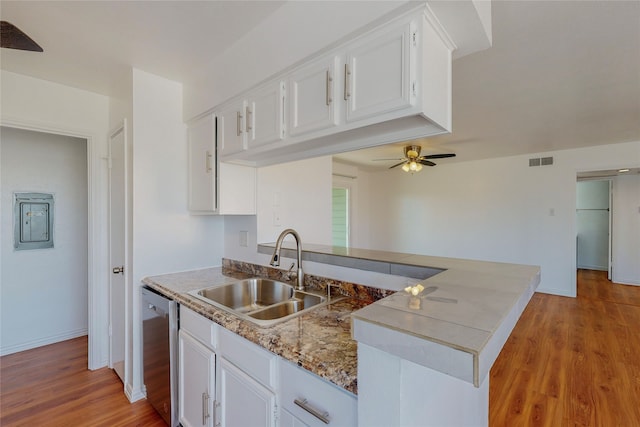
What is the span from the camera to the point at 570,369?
2.51 meters

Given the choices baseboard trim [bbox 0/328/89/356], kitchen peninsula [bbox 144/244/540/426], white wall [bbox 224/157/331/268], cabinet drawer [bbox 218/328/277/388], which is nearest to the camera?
kitchen peninsula [bbox 144/244/540/426]

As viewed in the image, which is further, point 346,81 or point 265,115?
point 265,115

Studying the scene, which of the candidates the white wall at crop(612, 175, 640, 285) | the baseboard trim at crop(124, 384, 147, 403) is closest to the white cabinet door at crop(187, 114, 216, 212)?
the baseboard trim at crop(124, 384, 147, 403)

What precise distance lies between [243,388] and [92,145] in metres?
2.42

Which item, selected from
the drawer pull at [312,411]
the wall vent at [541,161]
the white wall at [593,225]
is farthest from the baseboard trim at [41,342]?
the white wall at [593,225]

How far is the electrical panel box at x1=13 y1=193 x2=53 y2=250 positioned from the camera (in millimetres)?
2805

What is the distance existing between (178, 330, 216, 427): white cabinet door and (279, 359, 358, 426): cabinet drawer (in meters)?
0.56

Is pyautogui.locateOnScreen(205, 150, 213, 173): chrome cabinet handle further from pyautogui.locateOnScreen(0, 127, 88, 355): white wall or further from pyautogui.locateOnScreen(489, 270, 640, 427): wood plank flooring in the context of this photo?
pyautogui.locateOnScreen(489, 270, 640, 427): wood plank flooring

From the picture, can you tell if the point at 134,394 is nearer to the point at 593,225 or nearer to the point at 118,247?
the point at 118,247

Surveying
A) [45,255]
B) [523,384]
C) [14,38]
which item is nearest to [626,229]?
[523,384]

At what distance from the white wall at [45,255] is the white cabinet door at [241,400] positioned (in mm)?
2777

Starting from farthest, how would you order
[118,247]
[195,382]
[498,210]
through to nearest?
[498,210]
[118,247]
[195,382]

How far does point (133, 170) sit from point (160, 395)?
152cm

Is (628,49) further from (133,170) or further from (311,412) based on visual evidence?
(133,170)
